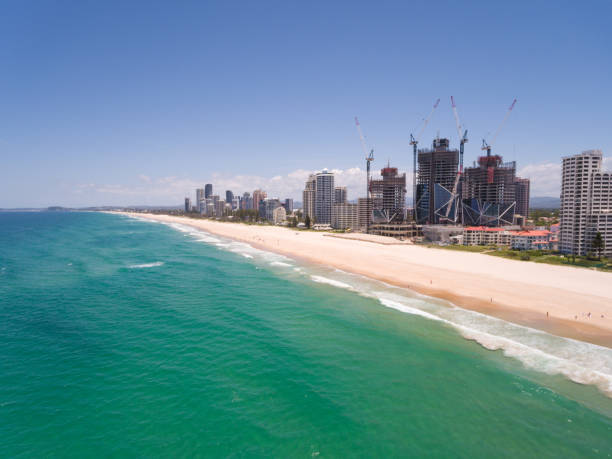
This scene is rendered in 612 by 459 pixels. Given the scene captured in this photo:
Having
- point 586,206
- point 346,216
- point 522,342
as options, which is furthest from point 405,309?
point 346,216

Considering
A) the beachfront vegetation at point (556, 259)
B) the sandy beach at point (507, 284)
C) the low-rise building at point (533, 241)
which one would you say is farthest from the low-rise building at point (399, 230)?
the sandy beach at point (507, 284)

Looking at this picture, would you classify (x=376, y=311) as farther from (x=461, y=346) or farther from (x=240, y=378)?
(x=240, y=378)

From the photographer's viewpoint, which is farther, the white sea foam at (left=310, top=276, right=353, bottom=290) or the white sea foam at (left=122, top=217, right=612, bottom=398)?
the white sea foam at (left=310, top=276, right=353, bottom=290)

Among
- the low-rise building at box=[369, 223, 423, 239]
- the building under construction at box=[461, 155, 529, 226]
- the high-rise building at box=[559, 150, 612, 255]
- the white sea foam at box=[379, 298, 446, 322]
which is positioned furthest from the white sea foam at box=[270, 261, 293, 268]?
the building under construction at box=[461, 155, 529, 226]

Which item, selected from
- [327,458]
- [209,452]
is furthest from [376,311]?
[209,452]

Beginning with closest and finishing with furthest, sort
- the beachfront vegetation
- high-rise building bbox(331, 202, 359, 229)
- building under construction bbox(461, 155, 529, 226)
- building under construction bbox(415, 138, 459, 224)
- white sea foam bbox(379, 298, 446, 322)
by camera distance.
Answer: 1. white sea foam bbox(379, 298, 446, 322)
2. the beachfront vegetation
3. building under construction bbox(461, 155, 529, 226)
4. building under construction bbox(415, 138, 459, 224)
5. high-rise building bbox(331, 202, 359, 229)

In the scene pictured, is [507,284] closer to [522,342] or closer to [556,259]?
[522,342]

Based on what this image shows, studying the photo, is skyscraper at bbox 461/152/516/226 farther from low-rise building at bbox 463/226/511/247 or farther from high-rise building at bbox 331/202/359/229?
high-rise building at bbox 331/202/359/229

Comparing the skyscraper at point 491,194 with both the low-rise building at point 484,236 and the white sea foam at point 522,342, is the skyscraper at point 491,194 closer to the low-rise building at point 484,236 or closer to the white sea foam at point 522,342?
the low-rise building at point 484,236
